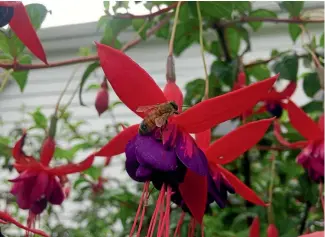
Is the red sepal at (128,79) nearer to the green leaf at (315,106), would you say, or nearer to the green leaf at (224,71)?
the green leaf at (224,71)

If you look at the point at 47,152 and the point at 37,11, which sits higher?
the point at 37,11

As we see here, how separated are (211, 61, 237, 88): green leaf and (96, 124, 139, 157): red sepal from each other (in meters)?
0.49

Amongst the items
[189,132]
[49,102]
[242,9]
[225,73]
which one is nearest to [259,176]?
[225,73]

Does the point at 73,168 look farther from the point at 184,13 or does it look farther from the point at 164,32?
the point at 164,32

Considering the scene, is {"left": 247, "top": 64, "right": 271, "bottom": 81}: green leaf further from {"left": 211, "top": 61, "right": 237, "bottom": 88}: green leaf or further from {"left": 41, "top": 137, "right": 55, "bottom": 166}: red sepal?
{"left": 41, "top": 137, "right": 55, "bottom": 166}: red sepal

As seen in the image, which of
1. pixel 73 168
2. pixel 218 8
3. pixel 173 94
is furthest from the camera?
pixel 218 8

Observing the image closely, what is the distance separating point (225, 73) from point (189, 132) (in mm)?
548

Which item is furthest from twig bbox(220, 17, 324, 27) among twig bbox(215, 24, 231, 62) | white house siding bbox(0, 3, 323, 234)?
white house siding bbox(0, 3, 323, 234)

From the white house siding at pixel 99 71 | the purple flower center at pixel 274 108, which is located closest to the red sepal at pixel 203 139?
the purple flower center at pixel 274 108

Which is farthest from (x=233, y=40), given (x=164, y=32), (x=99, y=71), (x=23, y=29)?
(x=99, y=71)

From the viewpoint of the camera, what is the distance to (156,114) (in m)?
0.43

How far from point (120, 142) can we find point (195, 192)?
8 cm

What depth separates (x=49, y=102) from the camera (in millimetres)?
3039

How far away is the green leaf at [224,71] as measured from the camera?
3.14ft
